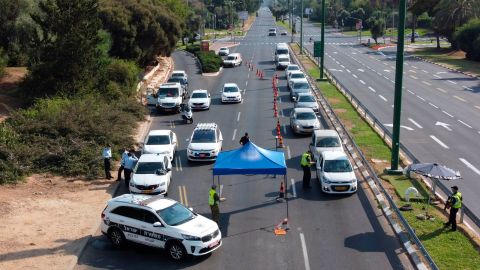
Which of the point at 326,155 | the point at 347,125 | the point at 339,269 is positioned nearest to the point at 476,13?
the point at 347,125

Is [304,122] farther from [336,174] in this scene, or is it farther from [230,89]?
[230,89]

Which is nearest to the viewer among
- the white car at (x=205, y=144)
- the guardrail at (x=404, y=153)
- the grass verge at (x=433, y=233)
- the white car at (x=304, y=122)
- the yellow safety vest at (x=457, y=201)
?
the grass verge at (x=433, y=233)

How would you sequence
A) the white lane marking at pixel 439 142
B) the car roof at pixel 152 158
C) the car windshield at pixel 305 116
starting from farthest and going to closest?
1. the car windshield at pixel 305 116
2. the white lane marking at pixel 439 142
3. the car roof at pixel 152 158

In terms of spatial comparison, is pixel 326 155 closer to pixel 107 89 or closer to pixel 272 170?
pixel 272 170

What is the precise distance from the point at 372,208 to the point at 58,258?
11.0 metres

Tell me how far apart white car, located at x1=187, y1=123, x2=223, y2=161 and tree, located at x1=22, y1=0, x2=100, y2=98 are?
10830mm

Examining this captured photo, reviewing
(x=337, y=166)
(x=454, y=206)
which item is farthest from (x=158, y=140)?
(x=454, y=206)

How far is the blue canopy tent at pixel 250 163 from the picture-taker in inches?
808

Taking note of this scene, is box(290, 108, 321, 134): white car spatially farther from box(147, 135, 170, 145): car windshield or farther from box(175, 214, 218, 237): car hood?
box(175, 214, 218, 237): car hood

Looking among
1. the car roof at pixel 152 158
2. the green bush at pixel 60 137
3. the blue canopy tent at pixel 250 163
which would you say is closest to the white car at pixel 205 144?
the car roof at pixel 152 158

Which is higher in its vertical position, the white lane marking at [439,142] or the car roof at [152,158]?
the car roof at [152,158]

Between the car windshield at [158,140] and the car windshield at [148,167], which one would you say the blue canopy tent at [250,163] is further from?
the car windshield at [158,140]

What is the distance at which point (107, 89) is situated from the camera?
39.7 m

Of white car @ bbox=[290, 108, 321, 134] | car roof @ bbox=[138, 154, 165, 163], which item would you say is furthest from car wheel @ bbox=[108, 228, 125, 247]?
white car @ bbox=[290, 108, 321, 134]
